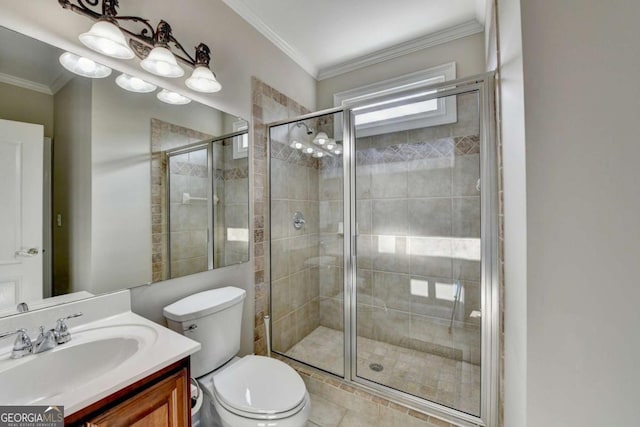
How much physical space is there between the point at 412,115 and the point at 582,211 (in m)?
1.41

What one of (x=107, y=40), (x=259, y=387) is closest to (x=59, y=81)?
(x=107, y=40)

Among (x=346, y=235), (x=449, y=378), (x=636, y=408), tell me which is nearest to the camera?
(x=636, y=408)

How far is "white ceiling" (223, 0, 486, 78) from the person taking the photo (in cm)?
172

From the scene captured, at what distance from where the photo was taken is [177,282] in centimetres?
136

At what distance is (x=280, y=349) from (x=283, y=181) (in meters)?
1.37

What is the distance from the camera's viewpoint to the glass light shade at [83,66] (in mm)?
996

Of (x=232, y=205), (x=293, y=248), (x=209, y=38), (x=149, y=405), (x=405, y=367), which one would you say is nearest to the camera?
(x=149, y=405)

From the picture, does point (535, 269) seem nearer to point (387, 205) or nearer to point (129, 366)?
point (129, 366)

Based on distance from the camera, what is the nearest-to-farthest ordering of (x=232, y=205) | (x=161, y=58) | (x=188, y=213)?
(x=161, y=58) → (x=188, y=213) → (x=232, y=205)

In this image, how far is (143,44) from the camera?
1186 mm

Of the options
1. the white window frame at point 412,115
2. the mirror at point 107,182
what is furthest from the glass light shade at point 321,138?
the mirror at point 107,182

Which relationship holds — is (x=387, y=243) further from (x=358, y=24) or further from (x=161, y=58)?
(x=161, y=58)

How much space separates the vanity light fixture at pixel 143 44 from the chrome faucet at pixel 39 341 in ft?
3.62

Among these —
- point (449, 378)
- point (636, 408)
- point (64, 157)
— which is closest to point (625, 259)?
point (636, 408)
